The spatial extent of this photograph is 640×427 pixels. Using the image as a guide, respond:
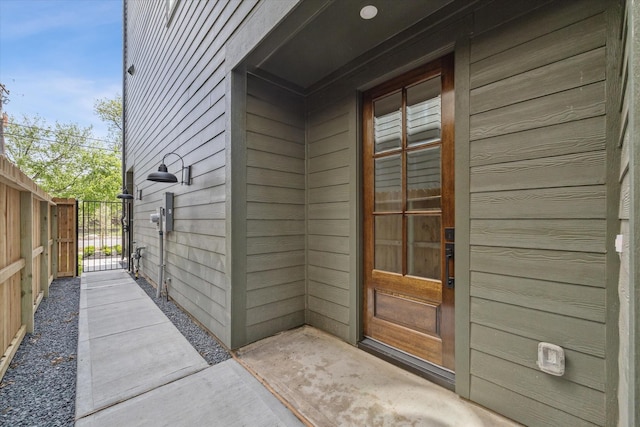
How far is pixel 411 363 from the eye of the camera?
1932 millimetres

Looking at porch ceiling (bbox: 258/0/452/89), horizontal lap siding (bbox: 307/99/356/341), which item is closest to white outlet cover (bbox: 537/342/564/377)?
horizontal lap siding (bbox: 307/99/356/341)

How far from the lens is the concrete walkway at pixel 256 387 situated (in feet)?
4.98

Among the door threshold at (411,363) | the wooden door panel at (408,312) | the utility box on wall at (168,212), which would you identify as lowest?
the door threshold at (411,363)

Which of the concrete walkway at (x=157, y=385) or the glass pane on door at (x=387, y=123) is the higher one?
the glass pane on door at (x=387, y=123)

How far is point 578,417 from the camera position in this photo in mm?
1271

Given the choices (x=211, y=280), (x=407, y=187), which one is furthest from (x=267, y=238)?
(x=407, y=187)

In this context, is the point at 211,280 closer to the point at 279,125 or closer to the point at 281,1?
the point at 279,125

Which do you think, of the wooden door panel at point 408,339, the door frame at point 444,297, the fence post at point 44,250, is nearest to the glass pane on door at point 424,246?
the door frame at point 444,297

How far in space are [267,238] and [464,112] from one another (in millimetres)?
1845

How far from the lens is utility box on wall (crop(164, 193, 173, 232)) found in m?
3.63

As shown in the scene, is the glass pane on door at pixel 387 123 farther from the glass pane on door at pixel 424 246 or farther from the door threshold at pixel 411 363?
the door threshold at pixel 411 363

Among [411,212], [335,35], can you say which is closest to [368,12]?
[335,35]

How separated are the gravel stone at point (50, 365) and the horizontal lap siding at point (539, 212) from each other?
6.60 ft

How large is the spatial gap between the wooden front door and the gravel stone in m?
1.44
